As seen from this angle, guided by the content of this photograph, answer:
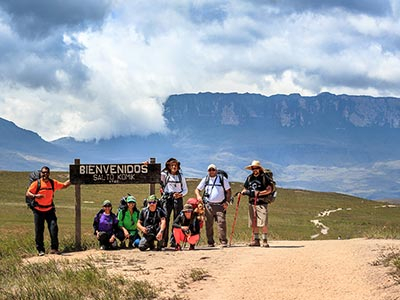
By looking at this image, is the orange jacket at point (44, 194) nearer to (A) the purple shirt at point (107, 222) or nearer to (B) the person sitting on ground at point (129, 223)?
(A) the purple shirt at point (107, 222)

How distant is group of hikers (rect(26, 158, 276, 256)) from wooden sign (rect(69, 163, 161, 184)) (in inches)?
29.8

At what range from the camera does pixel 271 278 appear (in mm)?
11711

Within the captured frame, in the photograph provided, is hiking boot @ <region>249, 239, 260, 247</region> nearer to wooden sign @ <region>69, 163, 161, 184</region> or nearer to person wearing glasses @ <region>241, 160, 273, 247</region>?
person wearing glasses @ <region>241, 160, 273, 247</region>

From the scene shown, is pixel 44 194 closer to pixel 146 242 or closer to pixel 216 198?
pixel 146 242

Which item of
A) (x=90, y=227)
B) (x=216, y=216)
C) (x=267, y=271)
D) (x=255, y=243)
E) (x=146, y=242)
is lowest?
(x=90, y=227)

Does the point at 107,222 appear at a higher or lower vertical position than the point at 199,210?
lower

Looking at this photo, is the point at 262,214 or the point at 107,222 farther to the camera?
the point at 262,214

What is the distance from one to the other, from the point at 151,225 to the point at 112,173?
7.57 ft

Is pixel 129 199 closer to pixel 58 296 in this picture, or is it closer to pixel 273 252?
pixel 273 252

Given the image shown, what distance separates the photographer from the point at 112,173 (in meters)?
17.8

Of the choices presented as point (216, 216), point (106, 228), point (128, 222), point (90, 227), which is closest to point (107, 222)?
point (106, 228)

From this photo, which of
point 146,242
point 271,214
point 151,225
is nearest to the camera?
point 146,242

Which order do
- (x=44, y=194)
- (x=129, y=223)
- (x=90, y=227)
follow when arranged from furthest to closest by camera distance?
(x=90, y=227), (x=129, y=223), (x=44, y=194)

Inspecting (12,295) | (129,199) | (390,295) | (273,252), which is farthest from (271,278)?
(129,199)
